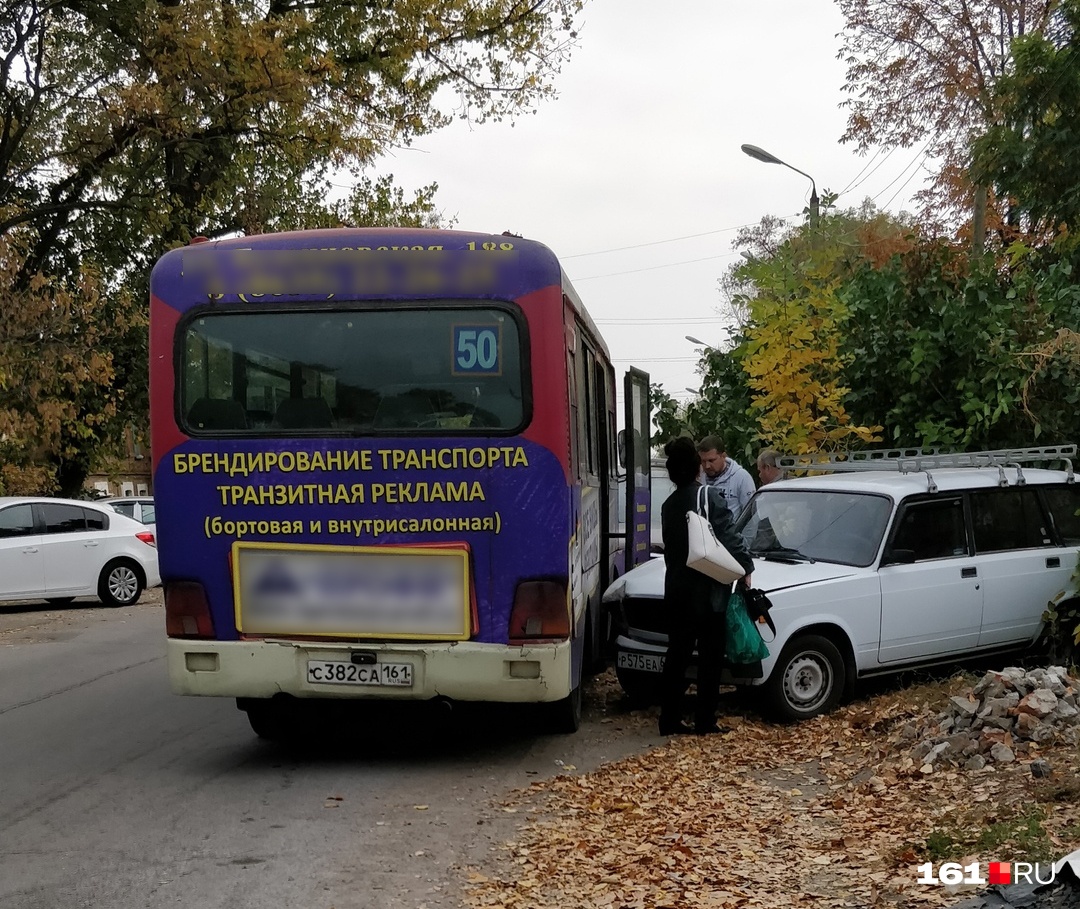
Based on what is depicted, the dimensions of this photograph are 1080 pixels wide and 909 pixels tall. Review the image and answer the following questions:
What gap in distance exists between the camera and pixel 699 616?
337 inches

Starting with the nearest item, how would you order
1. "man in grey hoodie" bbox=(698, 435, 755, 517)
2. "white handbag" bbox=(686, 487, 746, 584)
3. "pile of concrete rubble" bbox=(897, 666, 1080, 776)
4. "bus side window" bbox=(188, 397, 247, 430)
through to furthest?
"pile of concrete rubble" bbox=(897, 666, 1080, 776)
"bus side window" bbox=(188, 397, 247, 430)
"white handbag" bbox=(686, 487, 746, 584)
"man in grey hoodie" bbox=(698, 435, 755, 517)

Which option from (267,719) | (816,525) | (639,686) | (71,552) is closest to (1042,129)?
(816,525)

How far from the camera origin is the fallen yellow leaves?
5367 millimetres

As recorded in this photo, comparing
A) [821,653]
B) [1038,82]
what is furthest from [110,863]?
[1038,82]

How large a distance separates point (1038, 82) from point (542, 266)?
6.89m

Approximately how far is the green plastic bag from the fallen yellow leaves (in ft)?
1.79

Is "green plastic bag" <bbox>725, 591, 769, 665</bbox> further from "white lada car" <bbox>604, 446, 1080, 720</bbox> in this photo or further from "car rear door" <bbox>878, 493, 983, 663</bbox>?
"car rear door" <bbox>878, 493, 983, 663</bbox>

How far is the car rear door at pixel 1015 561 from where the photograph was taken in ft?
33.0

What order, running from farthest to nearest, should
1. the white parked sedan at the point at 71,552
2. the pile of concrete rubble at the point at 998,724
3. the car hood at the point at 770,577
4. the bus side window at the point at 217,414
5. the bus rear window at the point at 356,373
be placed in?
1. the white parked sedan at the point at 71,552
2. the car hood at the point at 770,577
3. the bus side window at the point at 217,414
4. the bus rear window at the point at 356,373
5. the pile of concrete rubble at the point at 998,724

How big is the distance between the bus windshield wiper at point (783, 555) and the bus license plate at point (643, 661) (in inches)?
49.8

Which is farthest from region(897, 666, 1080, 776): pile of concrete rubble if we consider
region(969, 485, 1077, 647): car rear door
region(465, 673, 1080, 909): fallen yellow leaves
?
region(969, 485, 1077, 647): car rear door

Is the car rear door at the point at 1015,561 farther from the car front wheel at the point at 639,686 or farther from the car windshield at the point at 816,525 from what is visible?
the car front wheel at the point at 639,686

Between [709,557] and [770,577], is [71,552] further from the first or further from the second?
[709,557]

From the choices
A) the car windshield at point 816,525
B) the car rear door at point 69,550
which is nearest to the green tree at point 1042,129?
the car windshield at point 816,525
